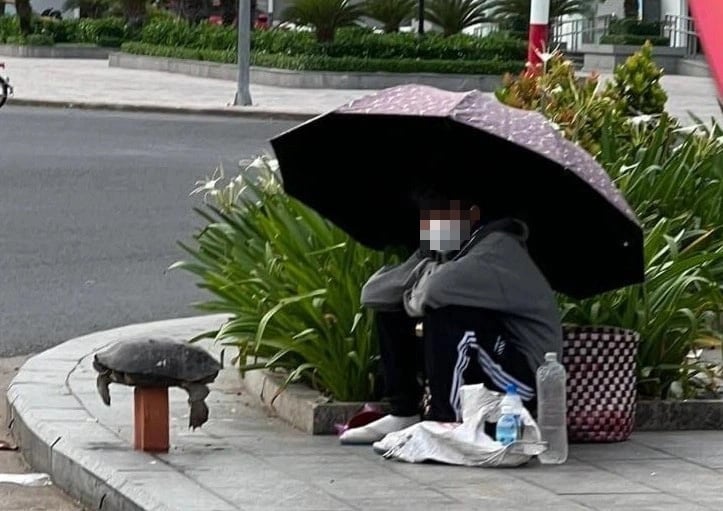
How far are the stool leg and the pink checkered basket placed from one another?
4.81 ft

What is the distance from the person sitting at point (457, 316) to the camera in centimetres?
573

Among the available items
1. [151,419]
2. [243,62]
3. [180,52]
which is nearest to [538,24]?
[151,419]

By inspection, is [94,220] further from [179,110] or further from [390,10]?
[390,10]

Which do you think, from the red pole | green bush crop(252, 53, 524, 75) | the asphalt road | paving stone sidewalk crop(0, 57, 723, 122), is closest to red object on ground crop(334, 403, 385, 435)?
the asphalt road

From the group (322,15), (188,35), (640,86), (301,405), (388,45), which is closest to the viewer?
(301,405)

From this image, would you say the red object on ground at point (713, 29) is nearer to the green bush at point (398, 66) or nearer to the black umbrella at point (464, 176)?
the black umbrella at point (464, 176)

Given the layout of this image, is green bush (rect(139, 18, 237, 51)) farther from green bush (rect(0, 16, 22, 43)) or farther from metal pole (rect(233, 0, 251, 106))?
metal pole (rect(233, 0, 251, 106))

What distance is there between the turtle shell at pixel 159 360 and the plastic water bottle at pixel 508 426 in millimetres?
971

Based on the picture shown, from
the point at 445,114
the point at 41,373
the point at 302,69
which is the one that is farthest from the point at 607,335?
the point at 302,69

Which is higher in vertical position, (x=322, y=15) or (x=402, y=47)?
(x=322, y=15)

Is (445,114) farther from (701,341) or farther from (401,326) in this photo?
(701,341)

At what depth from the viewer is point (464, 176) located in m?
6.05

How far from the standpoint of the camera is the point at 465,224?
234 inches

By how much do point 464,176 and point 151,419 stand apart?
4.58ft
